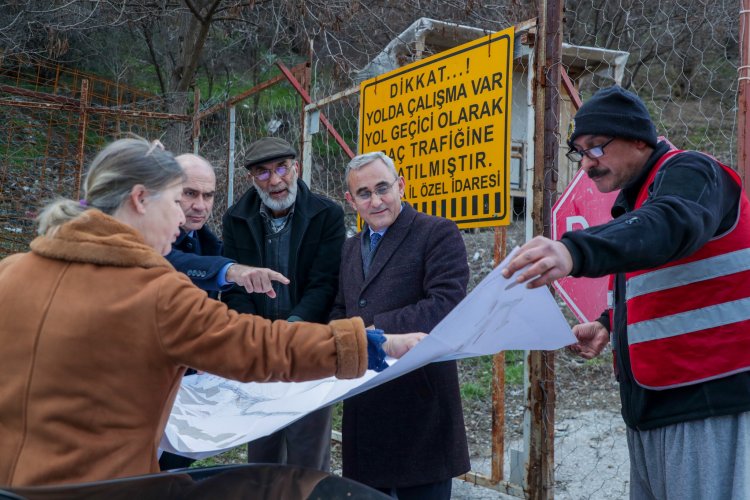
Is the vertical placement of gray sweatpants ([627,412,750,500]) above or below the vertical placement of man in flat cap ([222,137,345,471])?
below

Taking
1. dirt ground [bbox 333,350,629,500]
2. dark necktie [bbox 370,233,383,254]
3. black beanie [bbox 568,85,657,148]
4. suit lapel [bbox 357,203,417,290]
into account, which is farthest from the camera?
dirt ground [bbox 333,350,629,500]

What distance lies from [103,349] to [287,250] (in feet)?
6.90

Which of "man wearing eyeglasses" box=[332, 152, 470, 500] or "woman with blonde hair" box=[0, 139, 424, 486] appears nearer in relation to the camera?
"woman with blonde hair" box=[0, 139, 424, 486]

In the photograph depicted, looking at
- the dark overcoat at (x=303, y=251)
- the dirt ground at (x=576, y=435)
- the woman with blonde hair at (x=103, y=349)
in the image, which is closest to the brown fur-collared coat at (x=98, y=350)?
the woman with blonde hair at (x=103, y=349)

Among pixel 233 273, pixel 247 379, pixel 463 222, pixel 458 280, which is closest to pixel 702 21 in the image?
pixel 463 222

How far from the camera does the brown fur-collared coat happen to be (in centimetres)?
180

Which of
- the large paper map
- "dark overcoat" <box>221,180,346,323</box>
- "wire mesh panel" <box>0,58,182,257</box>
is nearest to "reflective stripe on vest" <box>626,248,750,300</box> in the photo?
the large paper map

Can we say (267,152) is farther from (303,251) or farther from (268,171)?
(303,251)

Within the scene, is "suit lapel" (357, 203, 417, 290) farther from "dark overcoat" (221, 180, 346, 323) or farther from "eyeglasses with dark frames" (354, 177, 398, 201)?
"dark overcoat" (221, 180, 346, 323)

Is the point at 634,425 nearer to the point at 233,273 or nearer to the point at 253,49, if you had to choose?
the point at 233,273

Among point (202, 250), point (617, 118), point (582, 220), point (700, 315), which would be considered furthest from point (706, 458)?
point (202, 250)

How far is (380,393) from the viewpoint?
3.22 meters

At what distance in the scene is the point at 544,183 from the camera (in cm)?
377

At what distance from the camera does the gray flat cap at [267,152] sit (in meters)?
3.99
